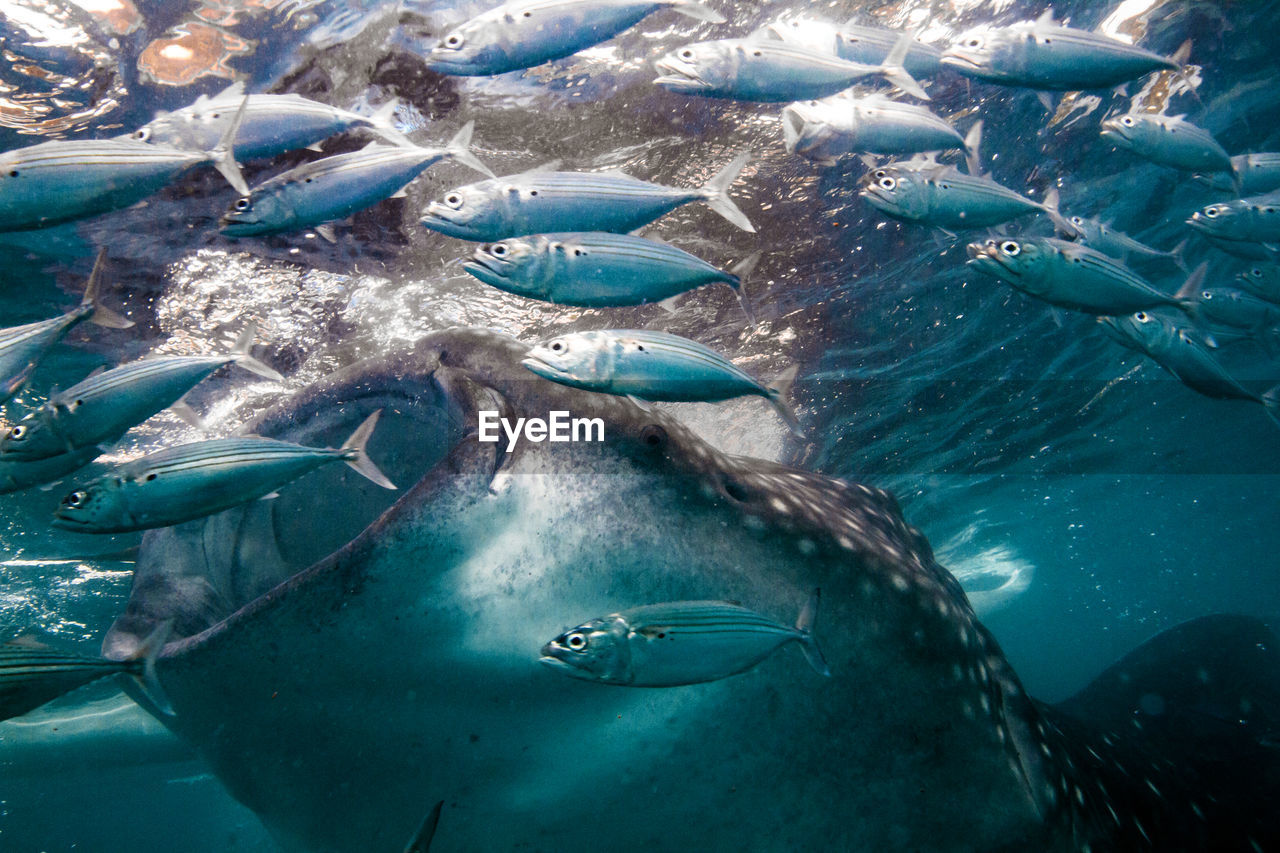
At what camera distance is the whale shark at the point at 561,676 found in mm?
1972

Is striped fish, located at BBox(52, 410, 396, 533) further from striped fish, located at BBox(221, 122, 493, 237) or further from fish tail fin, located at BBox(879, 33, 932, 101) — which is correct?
Answer: fish tail fin, located at BBox(879, 33, 932, 101)

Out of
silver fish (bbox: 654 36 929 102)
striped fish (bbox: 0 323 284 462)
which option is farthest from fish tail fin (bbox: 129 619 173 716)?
silver fish (bbox: 654 36 929 102)

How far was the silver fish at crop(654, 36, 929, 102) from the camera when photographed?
3.04 metres

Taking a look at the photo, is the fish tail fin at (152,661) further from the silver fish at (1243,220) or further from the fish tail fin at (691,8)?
the silver fish at (1243,220)

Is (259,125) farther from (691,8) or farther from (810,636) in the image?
(810,636)

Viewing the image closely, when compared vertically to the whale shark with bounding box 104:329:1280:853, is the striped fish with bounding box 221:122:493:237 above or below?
above

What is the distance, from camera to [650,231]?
645 cm

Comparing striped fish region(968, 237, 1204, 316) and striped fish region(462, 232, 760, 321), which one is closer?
striped fish region(462, 232, 760, 321)

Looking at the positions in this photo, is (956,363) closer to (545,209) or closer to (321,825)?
(545,209)

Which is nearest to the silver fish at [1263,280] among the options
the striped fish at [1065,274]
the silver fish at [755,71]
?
the striped fish at [1065,274]

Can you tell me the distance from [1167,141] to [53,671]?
7.09 metres

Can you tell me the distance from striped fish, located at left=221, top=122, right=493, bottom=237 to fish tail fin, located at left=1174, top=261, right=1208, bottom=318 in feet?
15.1

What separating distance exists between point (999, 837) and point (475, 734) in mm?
2029

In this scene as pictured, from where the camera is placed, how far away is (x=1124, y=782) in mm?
3863
